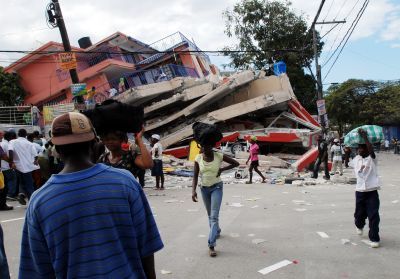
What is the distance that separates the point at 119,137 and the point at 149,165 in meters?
0.46

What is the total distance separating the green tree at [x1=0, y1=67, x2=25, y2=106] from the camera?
26.2 m

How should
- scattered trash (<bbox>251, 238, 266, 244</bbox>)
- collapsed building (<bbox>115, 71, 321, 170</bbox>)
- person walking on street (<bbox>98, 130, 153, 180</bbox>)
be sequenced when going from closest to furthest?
person walking on street (<bbox>98, 130, 153, 180</bbox>) < scattered trash (<bbox>251, 238, 266, 244</bbox>) < collapsed building (<bbox>115, 71, 321, 170</bbox>)

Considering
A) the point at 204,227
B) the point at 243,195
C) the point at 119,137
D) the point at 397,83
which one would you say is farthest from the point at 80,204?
the point at 397,83

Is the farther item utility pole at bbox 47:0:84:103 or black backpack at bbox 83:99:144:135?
Answer: utility pole at bbox 47:0:84:103

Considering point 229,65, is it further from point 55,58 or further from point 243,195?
point 243,195

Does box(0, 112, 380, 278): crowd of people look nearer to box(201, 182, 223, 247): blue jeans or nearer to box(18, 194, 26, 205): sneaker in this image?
box(201, 182, 223, 247): blue jeans

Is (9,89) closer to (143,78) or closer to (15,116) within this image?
(15,116)

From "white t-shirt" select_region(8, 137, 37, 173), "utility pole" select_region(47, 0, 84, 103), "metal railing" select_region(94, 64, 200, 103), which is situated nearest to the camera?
"white t-shirt" select_region(8, 137, 37, 173)

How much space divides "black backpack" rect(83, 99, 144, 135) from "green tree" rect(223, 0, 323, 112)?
33711 mm

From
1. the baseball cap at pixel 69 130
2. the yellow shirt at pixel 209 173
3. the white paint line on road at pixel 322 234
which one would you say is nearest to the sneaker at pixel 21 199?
the yellow shirt at pixel 209 173

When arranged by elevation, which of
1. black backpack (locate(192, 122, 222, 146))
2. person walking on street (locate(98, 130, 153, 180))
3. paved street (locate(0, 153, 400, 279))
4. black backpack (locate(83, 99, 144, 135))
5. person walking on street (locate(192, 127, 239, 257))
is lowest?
paved street (locate(0, 153, 400, 279))

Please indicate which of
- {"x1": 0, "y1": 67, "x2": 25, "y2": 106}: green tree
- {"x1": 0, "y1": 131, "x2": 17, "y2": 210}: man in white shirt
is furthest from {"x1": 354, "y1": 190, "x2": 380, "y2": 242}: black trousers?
{"x1": 0, "y1": 67, "x2": 25, "y2": 106}: green tree

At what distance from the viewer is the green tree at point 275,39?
A: 36438 millimetres

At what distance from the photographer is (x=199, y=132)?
6.16 meters
